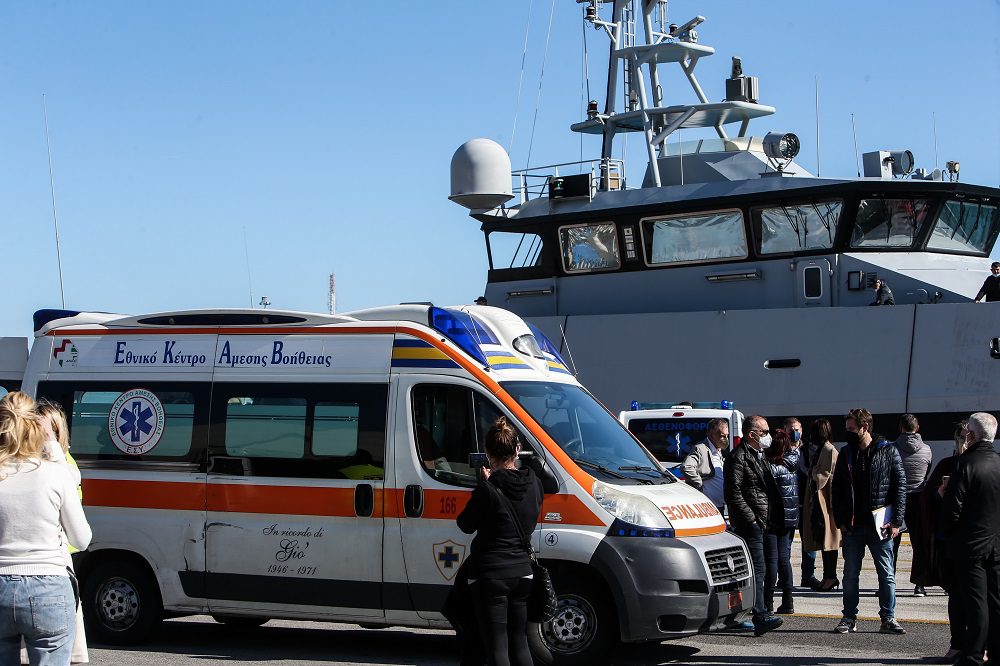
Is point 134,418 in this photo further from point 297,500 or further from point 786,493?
point 786,493

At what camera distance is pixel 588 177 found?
67.5ft

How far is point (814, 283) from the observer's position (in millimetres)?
18297

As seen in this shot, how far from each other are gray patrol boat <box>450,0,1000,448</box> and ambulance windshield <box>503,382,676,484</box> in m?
8.70

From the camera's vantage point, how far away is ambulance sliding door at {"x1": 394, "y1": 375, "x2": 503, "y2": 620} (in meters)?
8.91

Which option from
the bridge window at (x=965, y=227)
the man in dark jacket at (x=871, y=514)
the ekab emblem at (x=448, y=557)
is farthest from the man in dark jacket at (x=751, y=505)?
the bridge window at (x=965, y=227)

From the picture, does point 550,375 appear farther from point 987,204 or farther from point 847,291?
point 987,204

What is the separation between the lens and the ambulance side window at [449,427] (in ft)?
29.5

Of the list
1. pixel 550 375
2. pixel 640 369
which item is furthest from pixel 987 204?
pixel 550 375

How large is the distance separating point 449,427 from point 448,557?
91 centimetres

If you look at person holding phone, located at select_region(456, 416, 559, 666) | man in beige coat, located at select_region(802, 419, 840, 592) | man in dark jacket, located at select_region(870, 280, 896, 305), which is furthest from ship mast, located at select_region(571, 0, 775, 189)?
person holding phone, located at select_region(456, 416, 559, 666)

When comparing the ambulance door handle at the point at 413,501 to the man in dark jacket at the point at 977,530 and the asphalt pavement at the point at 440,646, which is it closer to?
the asphalt pavement at the point at 440,646

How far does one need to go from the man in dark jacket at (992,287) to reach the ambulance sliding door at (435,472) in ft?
33.7

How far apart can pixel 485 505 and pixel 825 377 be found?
11.9 meters

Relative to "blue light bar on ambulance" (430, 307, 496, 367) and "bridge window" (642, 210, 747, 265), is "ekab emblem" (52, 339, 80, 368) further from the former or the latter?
"bridge window" (642, 210, 747, 265)
